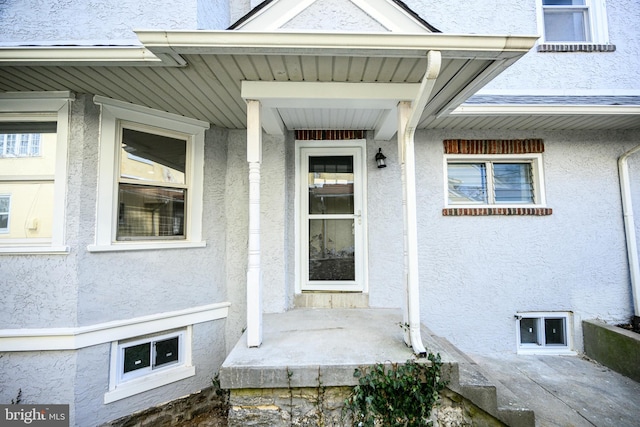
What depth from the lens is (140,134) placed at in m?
3.01

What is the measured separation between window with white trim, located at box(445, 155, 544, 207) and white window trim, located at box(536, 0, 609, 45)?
1654 mm

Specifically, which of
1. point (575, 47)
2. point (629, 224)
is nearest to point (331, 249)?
point (629, 224)

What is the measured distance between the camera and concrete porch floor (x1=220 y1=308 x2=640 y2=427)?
6.99ft

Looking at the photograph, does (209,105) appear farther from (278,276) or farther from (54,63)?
(278,276)

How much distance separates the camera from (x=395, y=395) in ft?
7.02

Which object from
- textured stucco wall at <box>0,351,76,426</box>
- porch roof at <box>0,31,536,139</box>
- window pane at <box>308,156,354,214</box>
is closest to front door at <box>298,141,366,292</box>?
window pane at <box>308,156,354,214</box>

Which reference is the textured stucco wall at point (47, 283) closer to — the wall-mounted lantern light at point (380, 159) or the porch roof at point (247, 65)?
the porch roof at point (247, 65)

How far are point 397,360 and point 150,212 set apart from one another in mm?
2790

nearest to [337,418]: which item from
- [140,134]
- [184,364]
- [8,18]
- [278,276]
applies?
[278,276]

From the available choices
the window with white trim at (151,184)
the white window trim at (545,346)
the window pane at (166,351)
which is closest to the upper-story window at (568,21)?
the white window trim at (545,346)

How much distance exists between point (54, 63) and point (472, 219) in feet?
14.4

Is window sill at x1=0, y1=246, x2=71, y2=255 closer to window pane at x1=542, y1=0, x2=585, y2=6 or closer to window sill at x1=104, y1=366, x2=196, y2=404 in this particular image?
window sill at x1=104, y1=366, x2=196, y2=404

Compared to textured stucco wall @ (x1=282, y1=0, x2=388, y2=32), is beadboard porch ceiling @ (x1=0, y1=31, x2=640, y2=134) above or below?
below

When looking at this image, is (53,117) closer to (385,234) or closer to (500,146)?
(385,234)
